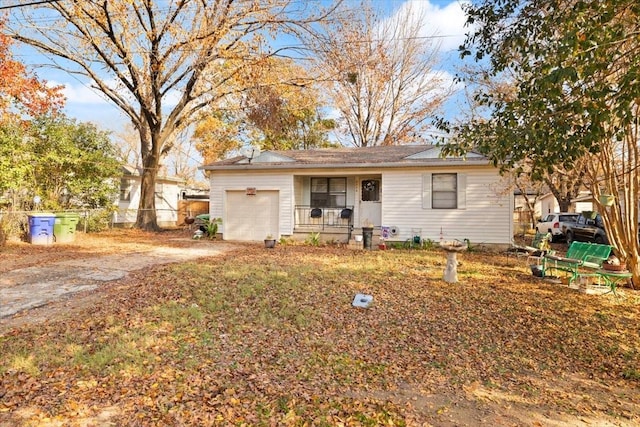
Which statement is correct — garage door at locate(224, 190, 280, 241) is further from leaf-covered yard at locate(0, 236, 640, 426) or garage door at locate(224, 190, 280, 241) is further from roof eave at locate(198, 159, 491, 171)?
leaf-covered yard at locate(0, 236, 640, 426)

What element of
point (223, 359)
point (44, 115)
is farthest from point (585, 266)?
point (44, 115)

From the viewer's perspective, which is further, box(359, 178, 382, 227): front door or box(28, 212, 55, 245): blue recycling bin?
box(359, 178, 382, 227): front door

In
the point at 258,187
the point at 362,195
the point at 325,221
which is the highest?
the point at 258,187

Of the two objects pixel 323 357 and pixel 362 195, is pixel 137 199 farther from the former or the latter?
pixel 323 357

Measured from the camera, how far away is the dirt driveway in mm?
5504

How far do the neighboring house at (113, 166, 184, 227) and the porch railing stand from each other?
8673mm

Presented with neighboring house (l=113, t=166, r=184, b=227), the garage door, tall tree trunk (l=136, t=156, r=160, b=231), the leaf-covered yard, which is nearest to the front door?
the garage door

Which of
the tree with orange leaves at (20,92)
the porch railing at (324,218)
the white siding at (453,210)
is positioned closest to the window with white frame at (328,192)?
the porch railing at (324,218)

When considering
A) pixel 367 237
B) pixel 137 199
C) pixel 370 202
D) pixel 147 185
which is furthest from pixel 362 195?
pixel 137 199

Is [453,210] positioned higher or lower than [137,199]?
lower

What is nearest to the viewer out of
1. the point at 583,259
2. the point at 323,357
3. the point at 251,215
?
the point at 323,357

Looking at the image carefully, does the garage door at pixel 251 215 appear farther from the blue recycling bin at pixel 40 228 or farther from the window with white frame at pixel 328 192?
the blue recycling bin at pixel 40 228

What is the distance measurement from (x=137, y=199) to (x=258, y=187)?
10091mm

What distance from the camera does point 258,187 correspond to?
1399 cm
